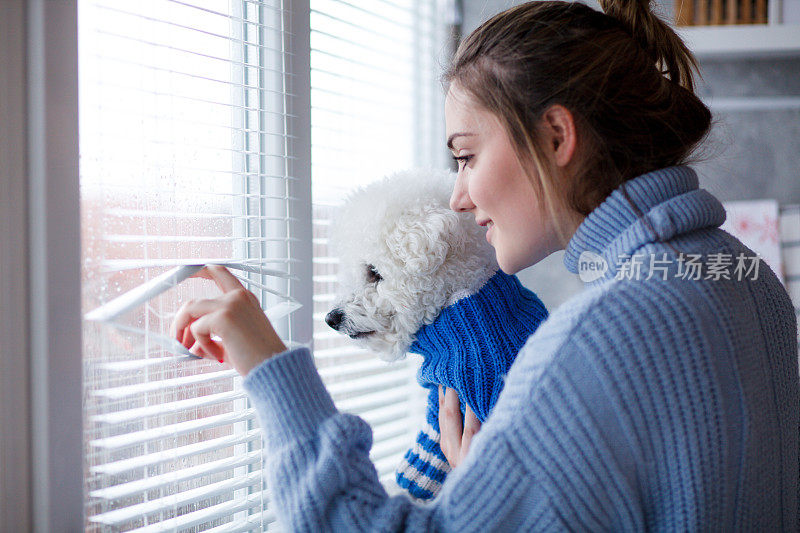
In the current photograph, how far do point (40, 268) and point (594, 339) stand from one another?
67 centimetres

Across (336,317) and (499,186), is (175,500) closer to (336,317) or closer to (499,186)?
(336,317)

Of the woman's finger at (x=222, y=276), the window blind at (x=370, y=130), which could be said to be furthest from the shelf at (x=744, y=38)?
the woman's finger at (x=222, y=276)

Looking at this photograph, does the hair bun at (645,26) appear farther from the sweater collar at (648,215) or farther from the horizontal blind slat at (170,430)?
the horizontal blind slat at (170,430)

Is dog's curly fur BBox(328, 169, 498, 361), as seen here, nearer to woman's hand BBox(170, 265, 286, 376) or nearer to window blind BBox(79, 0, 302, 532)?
window blind BBox(79, 0, 302, 532)

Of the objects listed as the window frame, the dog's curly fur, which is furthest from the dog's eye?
the window frame

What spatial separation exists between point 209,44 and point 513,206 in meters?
0.59

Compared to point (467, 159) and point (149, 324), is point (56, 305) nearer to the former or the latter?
point (149, 324)

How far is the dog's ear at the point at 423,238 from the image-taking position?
40.0 inches

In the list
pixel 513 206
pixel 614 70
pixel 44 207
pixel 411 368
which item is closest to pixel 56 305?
pixel 44 207

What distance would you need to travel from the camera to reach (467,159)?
94 centimetres

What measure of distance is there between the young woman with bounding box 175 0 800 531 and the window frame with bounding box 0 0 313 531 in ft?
0.54

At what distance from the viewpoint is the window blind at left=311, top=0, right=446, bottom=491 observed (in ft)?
4.46

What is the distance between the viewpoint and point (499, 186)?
34.5 inches

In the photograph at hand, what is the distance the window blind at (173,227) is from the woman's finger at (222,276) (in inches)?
0.9
